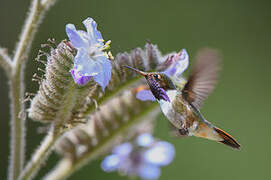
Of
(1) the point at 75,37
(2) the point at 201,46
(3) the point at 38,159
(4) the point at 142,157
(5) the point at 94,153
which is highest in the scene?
(1) the point at 75,37

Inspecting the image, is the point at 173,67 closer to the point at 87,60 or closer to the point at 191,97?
the point at 191,97

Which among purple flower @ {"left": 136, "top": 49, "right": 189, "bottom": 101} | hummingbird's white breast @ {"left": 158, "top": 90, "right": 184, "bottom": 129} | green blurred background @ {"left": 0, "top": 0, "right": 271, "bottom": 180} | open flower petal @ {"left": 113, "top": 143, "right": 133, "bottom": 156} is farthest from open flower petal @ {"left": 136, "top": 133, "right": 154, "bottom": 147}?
green blurred background @ {"left": 0, "top": 0, "right": 271, "bottom": 180}

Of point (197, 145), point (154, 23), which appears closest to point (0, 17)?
point (154, 23)

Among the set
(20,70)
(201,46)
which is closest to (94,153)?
(20,70)

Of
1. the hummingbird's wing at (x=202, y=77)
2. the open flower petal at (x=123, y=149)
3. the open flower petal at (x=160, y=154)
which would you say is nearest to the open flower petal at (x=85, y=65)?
the hummingbird's wing at (x=202, y=77)

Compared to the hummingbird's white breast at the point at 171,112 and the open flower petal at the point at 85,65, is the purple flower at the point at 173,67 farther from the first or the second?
the open flower petal at the point at 85,65

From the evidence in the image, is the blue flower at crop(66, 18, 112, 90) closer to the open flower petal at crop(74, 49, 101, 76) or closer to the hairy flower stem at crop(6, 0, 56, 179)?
the open flower petal at crop(74, 49, 101, 76)
